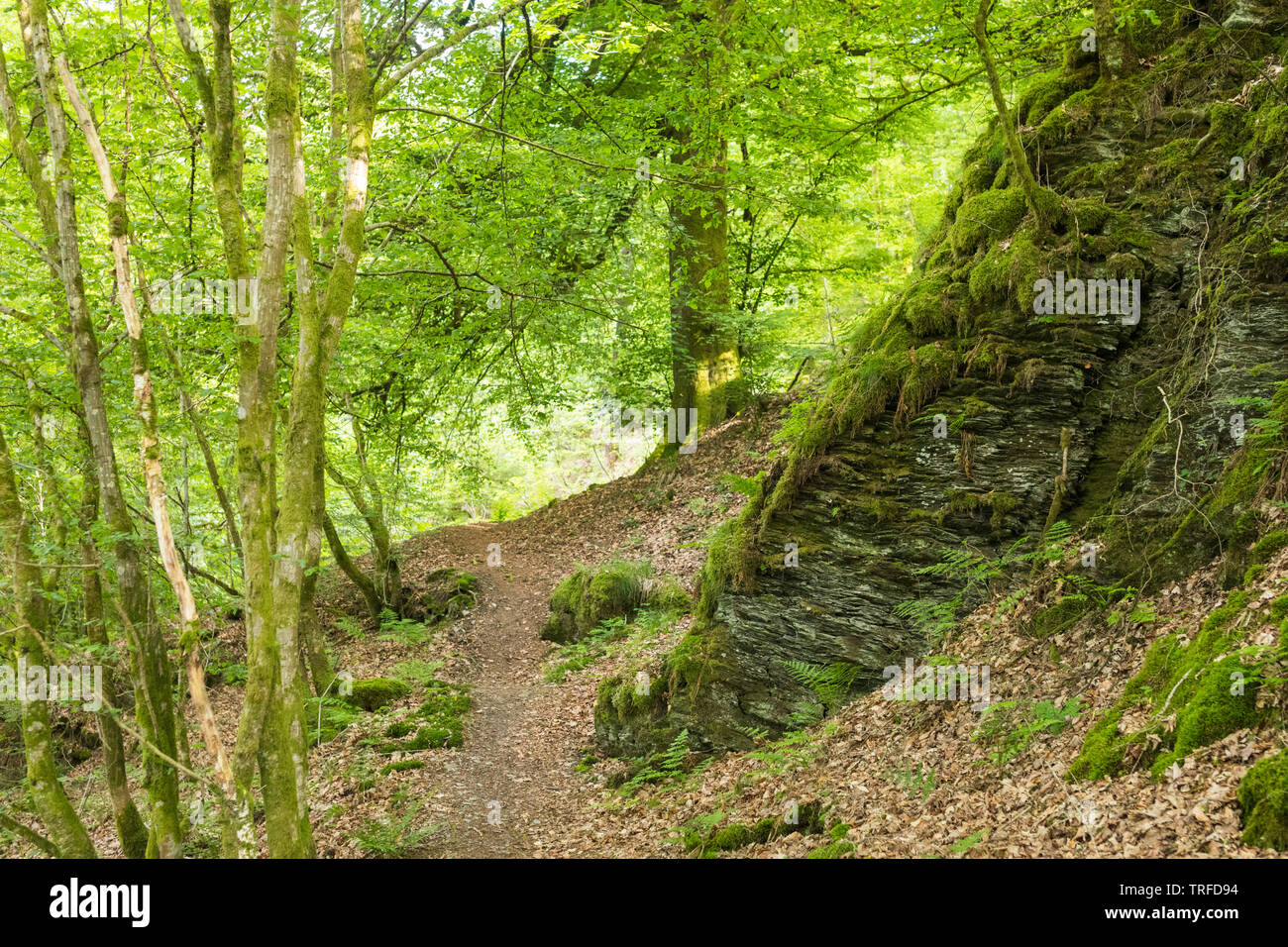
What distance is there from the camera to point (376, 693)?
37.3ft

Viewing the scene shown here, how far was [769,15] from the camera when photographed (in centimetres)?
1098

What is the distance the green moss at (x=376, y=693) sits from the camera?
11188mm

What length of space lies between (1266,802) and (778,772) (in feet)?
13.4

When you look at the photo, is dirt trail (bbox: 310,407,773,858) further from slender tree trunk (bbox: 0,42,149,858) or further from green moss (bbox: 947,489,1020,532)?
green moss (bbox: 947,489,1020,532)

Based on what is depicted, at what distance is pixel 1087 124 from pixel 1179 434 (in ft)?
12.6

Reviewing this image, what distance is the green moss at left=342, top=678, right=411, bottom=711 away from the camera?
11.2m

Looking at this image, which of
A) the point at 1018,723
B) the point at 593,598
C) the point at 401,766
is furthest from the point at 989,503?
the point at 401,766

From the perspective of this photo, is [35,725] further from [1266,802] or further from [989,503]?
[1266,802]

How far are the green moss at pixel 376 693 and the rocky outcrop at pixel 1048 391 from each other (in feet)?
14.8

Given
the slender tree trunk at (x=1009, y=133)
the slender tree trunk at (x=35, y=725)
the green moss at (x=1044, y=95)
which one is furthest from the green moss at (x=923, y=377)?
the slender tree trunk at (x=35, y=725)

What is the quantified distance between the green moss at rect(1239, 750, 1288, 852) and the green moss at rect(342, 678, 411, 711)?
33.2ft

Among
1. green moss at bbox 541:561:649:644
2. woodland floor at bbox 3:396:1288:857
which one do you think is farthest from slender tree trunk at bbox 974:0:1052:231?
green moss at bbox 541:561:649:644
